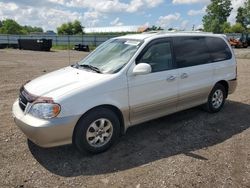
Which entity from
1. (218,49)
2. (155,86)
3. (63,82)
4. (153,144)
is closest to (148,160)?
(153,144)

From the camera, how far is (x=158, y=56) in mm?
5262

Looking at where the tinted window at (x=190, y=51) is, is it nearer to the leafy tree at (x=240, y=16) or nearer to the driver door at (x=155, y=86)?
the driver door at (x=155, y=86)

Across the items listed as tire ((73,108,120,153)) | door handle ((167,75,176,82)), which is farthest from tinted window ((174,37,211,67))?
tire ((73,108,120,153))

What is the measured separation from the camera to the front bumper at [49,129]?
404 cm

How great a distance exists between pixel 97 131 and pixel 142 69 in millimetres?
1189

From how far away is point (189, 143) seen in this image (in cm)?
506

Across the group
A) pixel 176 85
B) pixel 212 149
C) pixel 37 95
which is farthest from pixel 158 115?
pixel 37 95

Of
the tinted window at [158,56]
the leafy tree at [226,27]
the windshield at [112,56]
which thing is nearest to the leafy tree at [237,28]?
the leafy tree at [226,27]

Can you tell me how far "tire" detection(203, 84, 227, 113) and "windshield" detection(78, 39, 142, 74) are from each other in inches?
91.5

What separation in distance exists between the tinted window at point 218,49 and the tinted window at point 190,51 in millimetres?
169

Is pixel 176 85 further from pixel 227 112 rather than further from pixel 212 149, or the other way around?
pixel 227 112

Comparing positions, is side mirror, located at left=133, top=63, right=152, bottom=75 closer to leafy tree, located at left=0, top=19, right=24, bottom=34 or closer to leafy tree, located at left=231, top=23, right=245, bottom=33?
leafy tree, located at left=231, top=23, right=245, bottom=33

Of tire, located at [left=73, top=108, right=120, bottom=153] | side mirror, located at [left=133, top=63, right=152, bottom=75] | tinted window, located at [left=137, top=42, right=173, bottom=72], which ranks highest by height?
tinted window, located at [left=137, top=42, right=173, bottom=72]

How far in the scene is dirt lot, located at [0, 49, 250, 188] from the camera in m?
3.89
